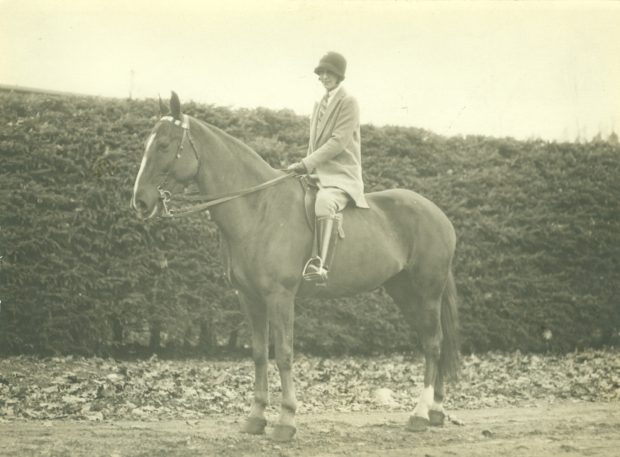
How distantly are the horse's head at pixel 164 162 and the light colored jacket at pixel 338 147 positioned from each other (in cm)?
109

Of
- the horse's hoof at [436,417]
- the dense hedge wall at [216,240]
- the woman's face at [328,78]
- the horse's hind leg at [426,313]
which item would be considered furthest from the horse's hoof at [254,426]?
the dense hedge wall at [216,240]

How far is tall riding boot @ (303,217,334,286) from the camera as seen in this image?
6090mm

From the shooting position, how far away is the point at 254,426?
6.11 meters

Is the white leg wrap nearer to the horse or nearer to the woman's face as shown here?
the horse

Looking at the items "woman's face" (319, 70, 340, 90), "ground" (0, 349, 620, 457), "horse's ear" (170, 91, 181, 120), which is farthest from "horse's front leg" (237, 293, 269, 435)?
"woman's face" (319, 70, 340, 90)

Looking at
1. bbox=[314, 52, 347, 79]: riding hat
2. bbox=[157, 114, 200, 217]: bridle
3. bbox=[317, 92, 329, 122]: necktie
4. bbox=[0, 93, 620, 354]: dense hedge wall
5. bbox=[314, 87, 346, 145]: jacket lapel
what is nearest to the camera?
bbox=[157, 114, 200, 217]: bridle

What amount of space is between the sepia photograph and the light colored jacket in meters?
0.03

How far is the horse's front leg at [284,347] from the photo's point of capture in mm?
5875

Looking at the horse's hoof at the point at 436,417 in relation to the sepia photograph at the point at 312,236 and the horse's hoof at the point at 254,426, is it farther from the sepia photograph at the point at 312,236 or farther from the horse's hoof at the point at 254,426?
the horse's hoof at the point at 254,426

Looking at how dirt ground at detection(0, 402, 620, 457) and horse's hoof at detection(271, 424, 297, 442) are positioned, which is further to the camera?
horse's hoof at detection(271, 424, 297, 442)

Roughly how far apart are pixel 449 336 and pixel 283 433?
7.16ft

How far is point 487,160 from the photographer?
1125cm

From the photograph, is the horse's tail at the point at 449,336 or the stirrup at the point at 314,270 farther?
the horse's tail at the point at 449,336

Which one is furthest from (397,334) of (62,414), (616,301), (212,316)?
(62,414)
